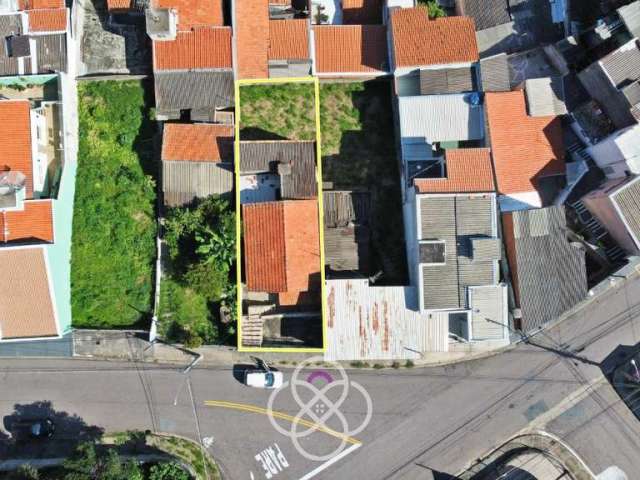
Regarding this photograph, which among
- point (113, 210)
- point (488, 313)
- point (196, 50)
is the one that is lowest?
point (488, 313)

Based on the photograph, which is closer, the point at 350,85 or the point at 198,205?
the point at 198,205

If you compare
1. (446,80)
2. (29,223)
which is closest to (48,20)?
(29,223)

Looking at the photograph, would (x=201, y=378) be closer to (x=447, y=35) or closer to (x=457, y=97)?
(x=457, y=97)

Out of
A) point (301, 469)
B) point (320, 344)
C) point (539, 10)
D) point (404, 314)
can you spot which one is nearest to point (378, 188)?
point (404, 314)

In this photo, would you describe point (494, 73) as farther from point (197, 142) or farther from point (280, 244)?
point (197, 142)

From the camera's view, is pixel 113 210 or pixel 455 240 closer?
pixel 455 240

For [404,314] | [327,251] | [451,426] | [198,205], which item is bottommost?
[451,426]

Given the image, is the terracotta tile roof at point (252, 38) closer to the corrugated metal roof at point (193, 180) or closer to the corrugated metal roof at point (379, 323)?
the corrugated metal roof at point (193, 180)
